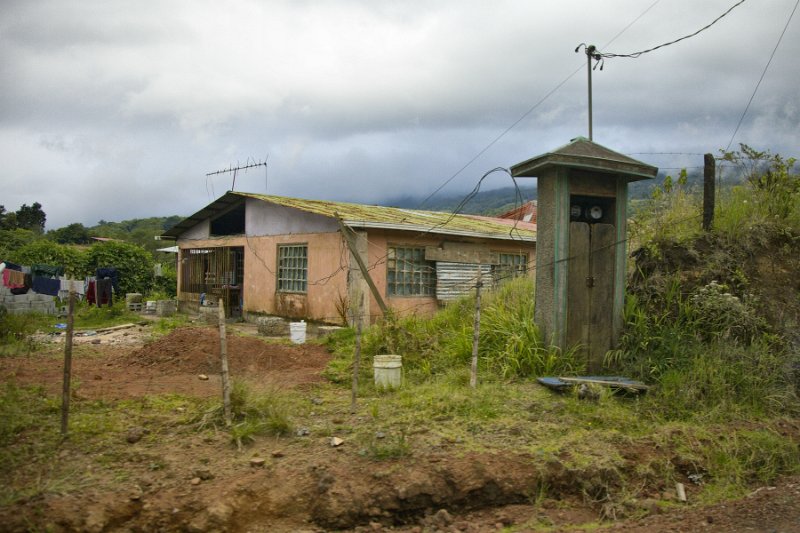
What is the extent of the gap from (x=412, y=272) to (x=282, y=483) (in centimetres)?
955

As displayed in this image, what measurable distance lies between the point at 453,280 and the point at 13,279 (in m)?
14.1

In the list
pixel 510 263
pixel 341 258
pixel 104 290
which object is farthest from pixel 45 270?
pixel 510 263

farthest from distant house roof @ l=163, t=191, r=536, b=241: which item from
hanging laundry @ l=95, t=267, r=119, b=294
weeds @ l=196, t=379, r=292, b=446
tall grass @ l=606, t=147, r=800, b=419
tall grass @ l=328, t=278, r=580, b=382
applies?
weeds @ l=196, t=379, r=292, b=446

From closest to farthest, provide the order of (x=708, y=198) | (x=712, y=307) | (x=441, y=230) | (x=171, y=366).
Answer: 1. (x=712, y=307)
2. (x=708, y=198)
3. (x=171, y=366)
4. (x=441, y=230)

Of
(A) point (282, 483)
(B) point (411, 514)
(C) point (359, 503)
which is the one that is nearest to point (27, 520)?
(A) point (282, 483)

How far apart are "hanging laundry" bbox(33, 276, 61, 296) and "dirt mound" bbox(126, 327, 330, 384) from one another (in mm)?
11345

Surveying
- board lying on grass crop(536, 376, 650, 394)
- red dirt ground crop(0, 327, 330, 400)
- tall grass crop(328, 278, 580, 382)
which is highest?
tall grass crop(328, 278, 580, 382)

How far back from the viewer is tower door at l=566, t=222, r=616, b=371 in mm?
7059

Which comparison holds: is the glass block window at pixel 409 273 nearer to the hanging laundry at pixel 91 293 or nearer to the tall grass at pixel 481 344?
the tall grass at pixel 481 344

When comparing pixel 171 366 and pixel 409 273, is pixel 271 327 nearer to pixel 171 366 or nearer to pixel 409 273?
pixel 409 273

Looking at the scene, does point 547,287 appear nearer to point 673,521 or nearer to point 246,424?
point 673,521

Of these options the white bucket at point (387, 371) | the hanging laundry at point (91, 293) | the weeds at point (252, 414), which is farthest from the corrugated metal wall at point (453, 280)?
the hanging laundry at point (91, 293)

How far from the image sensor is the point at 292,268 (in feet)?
46.8

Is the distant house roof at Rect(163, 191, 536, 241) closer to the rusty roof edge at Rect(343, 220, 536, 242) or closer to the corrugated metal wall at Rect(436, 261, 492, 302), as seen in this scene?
the rusty roof edge at Rect(343, 220, 536, 242)
